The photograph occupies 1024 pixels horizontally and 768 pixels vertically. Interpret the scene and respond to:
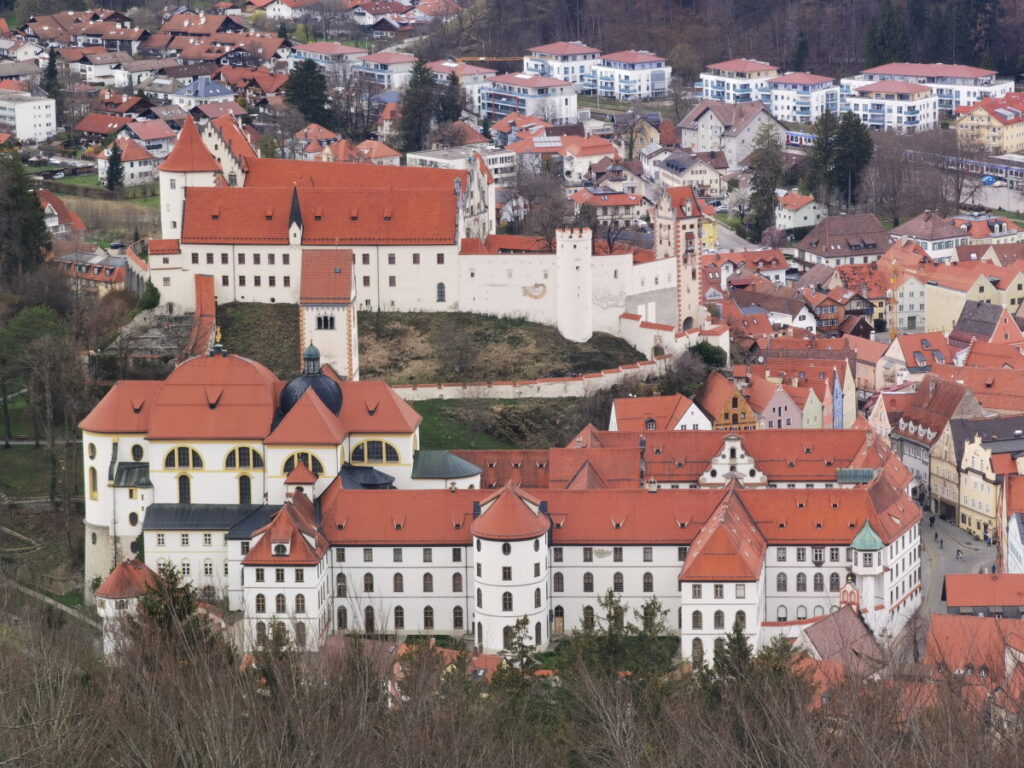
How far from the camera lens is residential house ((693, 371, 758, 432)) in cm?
10681

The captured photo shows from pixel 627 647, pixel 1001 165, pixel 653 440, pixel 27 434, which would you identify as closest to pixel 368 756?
pixel 627 647

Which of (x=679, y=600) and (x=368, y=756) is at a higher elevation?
(x=368, y=756)

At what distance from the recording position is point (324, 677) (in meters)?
65.0

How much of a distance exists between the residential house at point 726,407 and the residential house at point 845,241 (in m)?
51.4

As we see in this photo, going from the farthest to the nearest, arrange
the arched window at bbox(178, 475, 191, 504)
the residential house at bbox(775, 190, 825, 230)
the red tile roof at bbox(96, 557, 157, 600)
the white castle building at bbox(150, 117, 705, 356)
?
1. the residential house at bbox(775, 190, 825, 230)
2. the white castle building at bbox(150, 117, 705, 356)
3. the arched window at bbox(178, 475, 191, 504)
4. the red tile roof at bbox(96, 557, 157, 600)

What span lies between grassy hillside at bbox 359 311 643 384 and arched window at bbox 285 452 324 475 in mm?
15202

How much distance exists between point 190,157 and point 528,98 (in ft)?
269

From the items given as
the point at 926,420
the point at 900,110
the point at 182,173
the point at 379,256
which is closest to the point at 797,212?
the point at 900,110

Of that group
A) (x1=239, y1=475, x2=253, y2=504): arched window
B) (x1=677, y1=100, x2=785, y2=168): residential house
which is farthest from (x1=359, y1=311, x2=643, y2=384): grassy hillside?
(x1=677, y1=100, x2=785, y2=168): residential house

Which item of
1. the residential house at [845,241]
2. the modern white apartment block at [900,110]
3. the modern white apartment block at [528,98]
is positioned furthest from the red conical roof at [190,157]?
the modern white apartment block at [900,110]

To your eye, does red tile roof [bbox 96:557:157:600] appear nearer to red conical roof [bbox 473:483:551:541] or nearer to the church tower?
red conical roof [bbox 473:483:551:541]

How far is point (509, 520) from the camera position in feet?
286

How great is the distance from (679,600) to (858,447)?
41.7ft

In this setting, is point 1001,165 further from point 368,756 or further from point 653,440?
point 368,756
